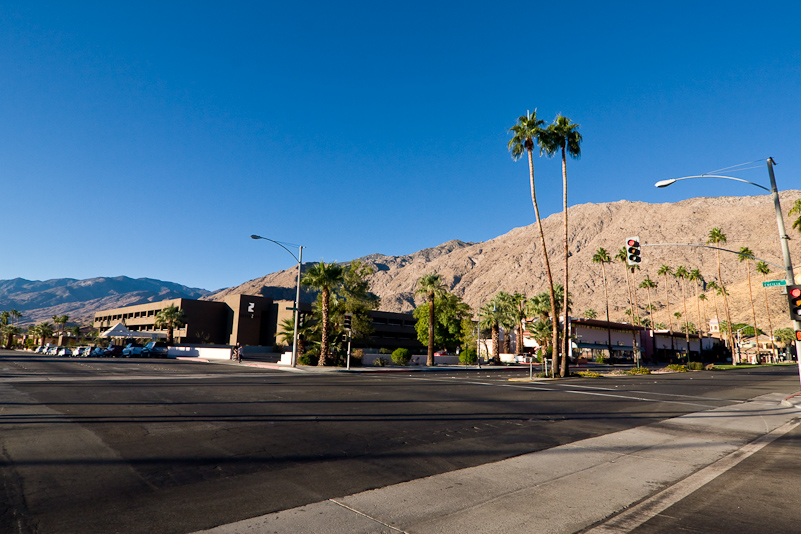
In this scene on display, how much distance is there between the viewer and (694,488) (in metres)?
6.58

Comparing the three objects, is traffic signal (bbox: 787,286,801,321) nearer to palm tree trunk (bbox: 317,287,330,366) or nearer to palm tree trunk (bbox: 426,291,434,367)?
palm tree trunk (bbox: 317,287,330,366)

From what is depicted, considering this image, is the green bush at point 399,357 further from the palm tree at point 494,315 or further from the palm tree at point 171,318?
the palm tree at point 171,318

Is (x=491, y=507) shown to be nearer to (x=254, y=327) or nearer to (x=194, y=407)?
(x=194, y=407)

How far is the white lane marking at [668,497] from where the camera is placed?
510 centimetres

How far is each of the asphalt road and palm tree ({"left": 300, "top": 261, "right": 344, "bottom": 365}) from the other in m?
22.9

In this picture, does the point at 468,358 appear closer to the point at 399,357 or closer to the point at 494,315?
the point at 494,315

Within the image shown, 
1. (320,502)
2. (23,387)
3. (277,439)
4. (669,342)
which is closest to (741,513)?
(320,502)

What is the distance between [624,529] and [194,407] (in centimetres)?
1104

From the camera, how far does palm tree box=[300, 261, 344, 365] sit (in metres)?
39.1

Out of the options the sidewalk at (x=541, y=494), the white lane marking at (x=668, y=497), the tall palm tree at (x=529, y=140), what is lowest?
the white lane marking at (x=668, y=497)

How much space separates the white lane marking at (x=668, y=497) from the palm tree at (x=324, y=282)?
3268 centimetres

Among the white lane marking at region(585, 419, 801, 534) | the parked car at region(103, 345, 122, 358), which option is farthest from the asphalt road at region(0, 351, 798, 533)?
the parked car at region(103, 345, 122, 358)

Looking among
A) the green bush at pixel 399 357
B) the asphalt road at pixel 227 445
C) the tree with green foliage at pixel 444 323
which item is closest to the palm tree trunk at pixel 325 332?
the green bush at pixel 399 357

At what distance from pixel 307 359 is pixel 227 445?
34.2 metres
